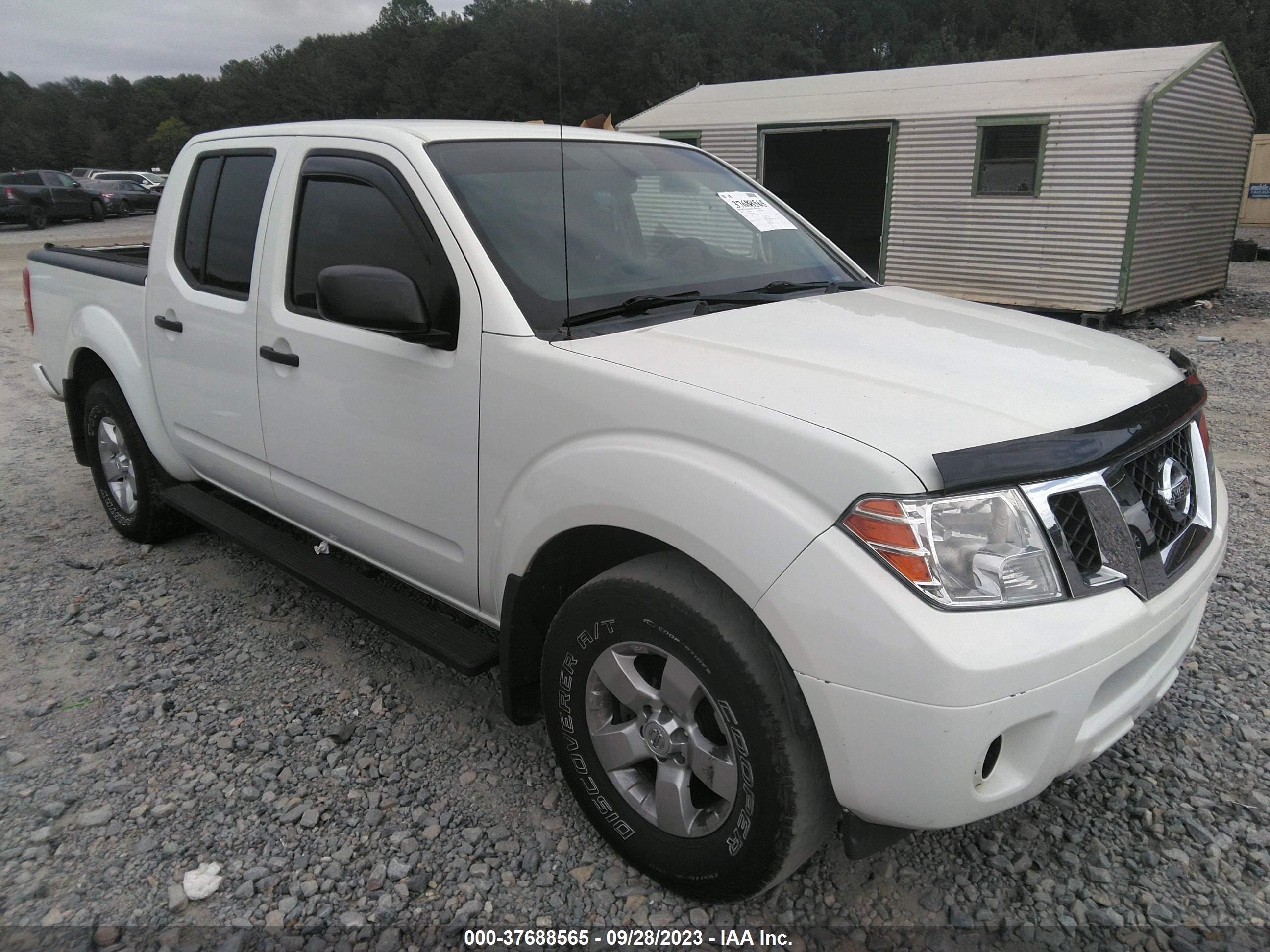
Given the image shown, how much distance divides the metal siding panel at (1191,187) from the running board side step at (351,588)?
11.3 m

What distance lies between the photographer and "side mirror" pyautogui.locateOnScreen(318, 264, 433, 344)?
2.38m

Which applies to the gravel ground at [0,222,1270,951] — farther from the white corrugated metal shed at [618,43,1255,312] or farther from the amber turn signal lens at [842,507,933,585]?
the white corrugated metal shed at [618,43,1255,312]

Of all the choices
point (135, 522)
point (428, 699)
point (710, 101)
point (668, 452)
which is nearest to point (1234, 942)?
point (668, 452)

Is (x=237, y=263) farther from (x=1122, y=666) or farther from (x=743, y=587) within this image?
(x=1122, y=666)

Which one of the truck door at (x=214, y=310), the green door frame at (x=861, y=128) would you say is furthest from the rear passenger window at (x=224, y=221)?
the green door frame at (x=861, y=128)

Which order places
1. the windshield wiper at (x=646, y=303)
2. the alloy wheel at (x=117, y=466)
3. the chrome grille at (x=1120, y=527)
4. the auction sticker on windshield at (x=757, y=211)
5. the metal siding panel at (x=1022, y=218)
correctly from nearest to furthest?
the chrome grille at (x=1120, y=527)
the windshield wiper at (x=646, y=303)
the auction sticker on windshield at (x=757, y=211)
the alloy wheel at (x=117, y=466)
the metal siding panel at (x=1022, y=218)

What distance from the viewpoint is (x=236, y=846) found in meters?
2.54

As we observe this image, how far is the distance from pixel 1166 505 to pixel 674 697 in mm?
1255

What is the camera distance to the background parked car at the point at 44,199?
29031 mm

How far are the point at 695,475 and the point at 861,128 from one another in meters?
12.6

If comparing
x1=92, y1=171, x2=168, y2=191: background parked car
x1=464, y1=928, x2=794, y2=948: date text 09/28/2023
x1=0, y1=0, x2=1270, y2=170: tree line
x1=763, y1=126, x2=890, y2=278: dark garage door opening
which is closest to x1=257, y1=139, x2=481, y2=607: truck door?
x1=464, y1=928, x2=794, y2=948: date text 09/28/2023

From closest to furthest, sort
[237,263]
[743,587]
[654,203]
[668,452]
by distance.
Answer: [743,587], [668,452], [654,203], [237,263]

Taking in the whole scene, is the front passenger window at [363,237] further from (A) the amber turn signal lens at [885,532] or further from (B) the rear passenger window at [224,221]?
(A) the amber turn signal lens at [885,532]

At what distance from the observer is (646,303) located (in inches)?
103
